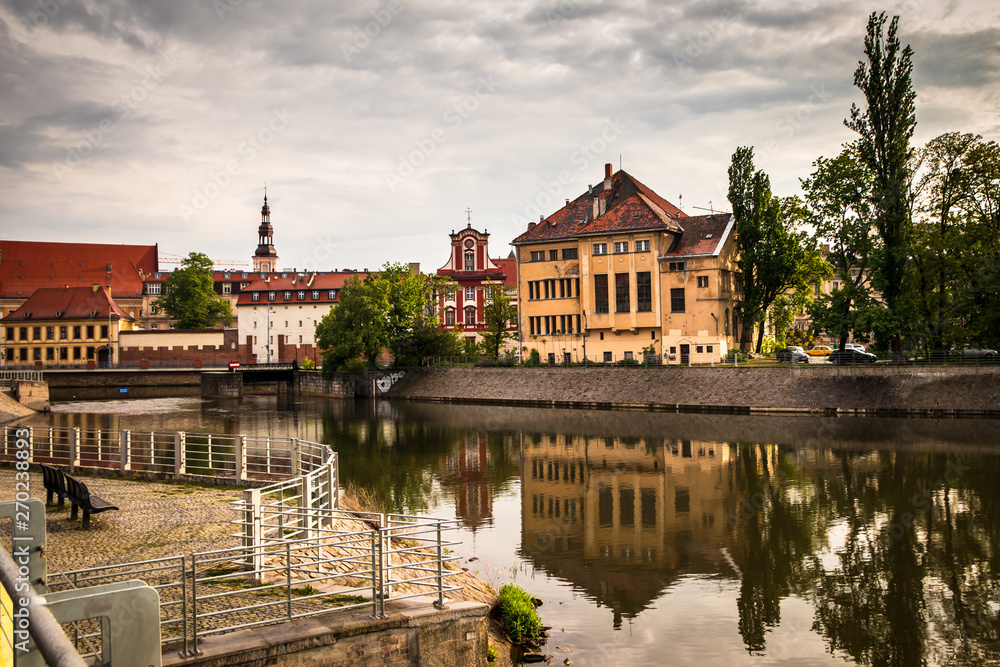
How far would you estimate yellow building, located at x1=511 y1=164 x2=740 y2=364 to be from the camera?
5934 cm

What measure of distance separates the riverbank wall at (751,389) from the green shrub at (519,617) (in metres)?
35.8

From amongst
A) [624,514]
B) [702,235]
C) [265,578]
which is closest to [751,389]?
[702,235]

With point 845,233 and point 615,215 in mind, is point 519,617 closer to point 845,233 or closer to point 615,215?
point 845,233

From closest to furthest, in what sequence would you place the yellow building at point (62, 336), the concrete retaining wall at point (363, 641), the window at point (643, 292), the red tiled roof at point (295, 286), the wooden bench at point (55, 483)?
1. the concrete retaining wall at point (363, 641)
2. the wooden bench at point (55, 483)
3. the window at point (643, 292)
4. the yellow building at point (62, 336)
5. the red tiled roof at point (295, 286)

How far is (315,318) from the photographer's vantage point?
102 m

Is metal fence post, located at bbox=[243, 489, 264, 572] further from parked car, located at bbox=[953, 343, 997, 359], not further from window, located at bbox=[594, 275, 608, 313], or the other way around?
window, located at bbox=[594, 275, 608, 313]

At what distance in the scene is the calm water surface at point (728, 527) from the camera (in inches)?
561

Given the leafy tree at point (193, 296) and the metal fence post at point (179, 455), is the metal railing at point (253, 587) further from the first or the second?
the leafy tree at point (193, 296)

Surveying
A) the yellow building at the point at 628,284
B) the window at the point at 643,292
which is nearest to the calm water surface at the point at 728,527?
the yellow building at the point at 628,284

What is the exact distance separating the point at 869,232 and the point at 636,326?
60.9 ft

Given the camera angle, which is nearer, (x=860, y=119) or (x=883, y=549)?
(x=883, y=549)

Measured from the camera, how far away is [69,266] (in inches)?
4729

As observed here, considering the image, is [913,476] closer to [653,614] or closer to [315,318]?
[653,614]

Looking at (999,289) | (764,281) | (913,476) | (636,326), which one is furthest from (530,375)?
(913,476)
